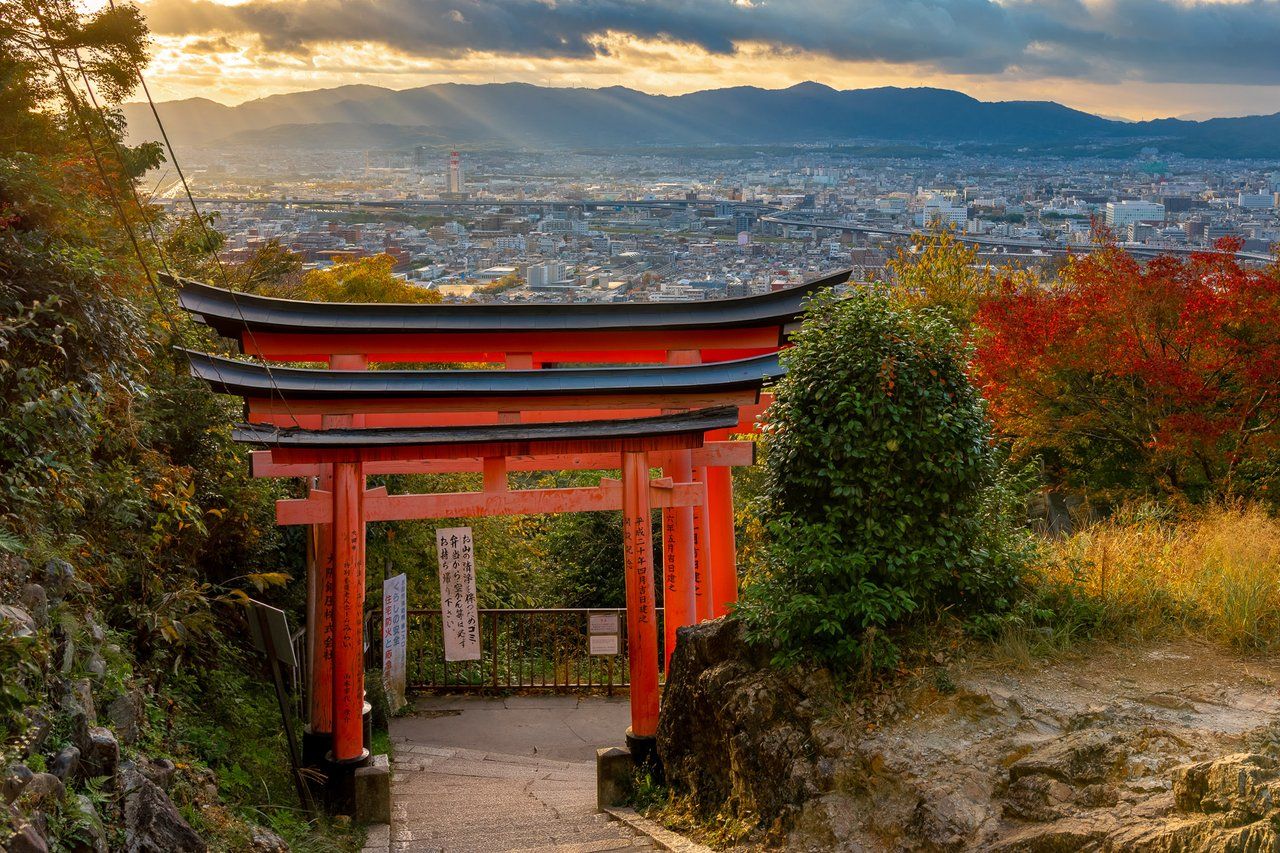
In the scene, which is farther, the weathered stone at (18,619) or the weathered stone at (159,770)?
the weathered stone at (159,770)

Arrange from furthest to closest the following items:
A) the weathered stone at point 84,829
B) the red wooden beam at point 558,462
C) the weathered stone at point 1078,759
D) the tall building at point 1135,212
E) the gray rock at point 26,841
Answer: the tall building at point 1135,212
the red wooden beam at point 558,462
the weathered stone at point 1078,759
the weathered stone at point 84,829
the gray rock at point 26,841

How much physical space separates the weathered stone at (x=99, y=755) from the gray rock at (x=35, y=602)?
2.41ft

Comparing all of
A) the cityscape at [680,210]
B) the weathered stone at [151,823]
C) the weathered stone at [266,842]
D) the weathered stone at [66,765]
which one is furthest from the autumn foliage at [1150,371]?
the weathered stone at [66,765]

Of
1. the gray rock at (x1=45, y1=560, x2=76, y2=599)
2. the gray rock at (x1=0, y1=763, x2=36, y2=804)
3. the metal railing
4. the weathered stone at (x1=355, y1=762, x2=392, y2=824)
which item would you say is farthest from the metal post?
the gray rock at (x1=0, y1=763, x2=36, y2=804)

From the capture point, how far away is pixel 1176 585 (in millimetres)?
8531

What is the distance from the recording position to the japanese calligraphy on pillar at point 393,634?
13.0m

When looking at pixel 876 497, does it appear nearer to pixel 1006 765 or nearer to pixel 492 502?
pixel 1006 765

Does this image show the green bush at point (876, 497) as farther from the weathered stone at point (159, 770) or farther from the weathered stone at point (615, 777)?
the weathered stone at point (159, 770)

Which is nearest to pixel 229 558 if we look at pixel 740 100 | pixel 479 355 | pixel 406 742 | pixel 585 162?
pixel 406 742

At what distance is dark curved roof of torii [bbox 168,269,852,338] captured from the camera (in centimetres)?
1085

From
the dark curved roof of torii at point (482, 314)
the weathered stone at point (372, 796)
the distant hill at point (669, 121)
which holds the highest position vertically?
the distant hill at point (669, 121)

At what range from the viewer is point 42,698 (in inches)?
234

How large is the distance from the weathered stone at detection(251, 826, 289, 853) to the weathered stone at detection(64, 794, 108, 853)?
1.94 meters

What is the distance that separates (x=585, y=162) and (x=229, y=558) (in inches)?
2506
